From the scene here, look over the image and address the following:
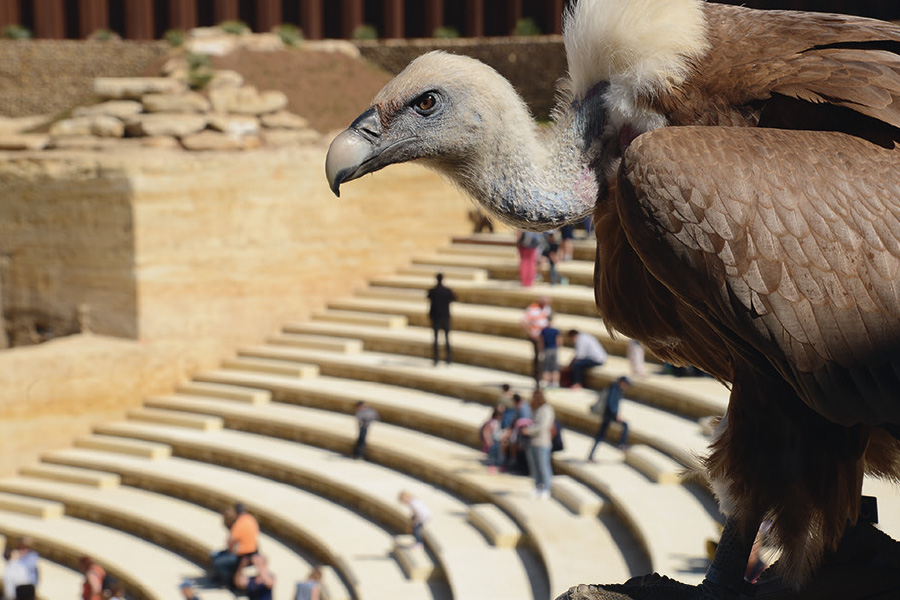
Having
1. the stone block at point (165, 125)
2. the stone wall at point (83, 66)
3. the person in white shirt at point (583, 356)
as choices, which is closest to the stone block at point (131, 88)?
the stone block at point (165, 125)

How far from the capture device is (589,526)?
10250 millimetres

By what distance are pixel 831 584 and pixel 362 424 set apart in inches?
442

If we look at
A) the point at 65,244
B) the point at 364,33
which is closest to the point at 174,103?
the point at 65,244

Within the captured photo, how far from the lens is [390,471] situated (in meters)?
13.8

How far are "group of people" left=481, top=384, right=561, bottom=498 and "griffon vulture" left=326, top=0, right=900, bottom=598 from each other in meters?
7.98

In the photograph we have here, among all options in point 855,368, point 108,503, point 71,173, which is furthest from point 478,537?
point 71,173

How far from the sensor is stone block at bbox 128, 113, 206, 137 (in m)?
19.1

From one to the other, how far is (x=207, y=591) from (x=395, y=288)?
867 centimetres

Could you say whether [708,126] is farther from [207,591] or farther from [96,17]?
[96,17]

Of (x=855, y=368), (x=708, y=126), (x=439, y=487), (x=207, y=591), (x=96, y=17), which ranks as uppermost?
(x=96, y=17)

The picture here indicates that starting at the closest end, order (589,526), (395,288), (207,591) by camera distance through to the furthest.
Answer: (589,526) → (207,591) → (395,288)

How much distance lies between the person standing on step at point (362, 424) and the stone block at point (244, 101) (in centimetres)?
795

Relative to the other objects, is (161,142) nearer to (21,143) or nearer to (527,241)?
(21,143)

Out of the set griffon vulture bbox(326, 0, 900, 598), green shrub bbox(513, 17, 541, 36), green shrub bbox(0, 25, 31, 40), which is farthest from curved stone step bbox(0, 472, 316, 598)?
green shrub bbox(513, 17, 541, 36)
